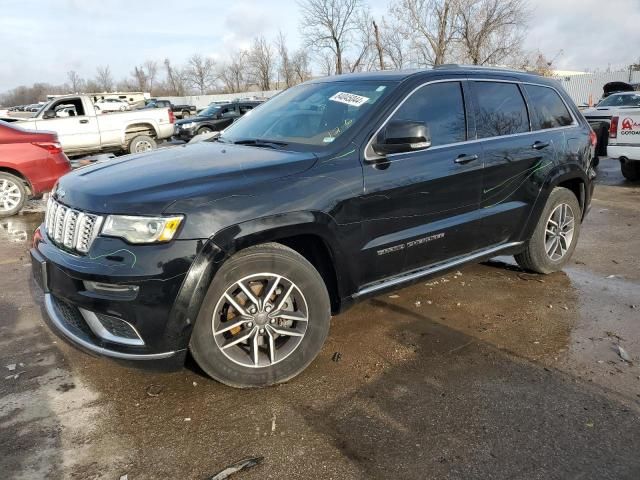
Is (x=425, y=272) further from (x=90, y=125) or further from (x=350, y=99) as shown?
(x=90, y=125)

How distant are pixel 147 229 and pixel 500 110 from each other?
3045 millimetres

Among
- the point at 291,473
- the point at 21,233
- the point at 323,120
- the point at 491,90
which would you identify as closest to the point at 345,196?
the point at 323,120

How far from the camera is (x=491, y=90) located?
13.9 ft

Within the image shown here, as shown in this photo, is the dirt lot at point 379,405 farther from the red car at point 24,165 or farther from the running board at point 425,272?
the red car at point 24,165

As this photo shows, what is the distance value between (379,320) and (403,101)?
166 centimetres

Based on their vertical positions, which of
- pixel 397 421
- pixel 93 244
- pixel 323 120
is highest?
pixel 323 120

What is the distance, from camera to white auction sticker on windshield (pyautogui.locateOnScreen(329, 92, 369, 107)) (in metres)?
3.62

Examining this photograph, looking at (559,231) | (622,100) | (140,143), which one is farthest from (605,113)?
(140,143)

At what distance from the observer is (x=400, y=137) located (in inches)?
130

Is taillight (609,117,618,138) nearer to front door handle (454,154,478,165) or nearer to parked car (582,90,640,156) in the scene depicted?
parked car (582,90,640,156)

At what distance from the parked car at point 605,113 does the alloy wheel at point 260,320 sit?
7247 millimetres

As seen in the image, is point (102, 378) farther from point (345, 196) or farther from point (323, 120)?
point (323, 120)

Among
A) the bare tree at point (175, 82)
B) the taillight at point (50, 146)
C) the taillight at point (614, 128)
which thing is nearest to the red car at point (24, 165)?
the taillight at point (50, 146)

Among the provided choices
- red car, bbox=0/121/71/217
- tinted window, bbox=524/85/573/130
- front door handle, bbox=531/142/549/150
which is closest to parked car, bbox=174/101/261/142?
red car, bbox=0/121/71/217
